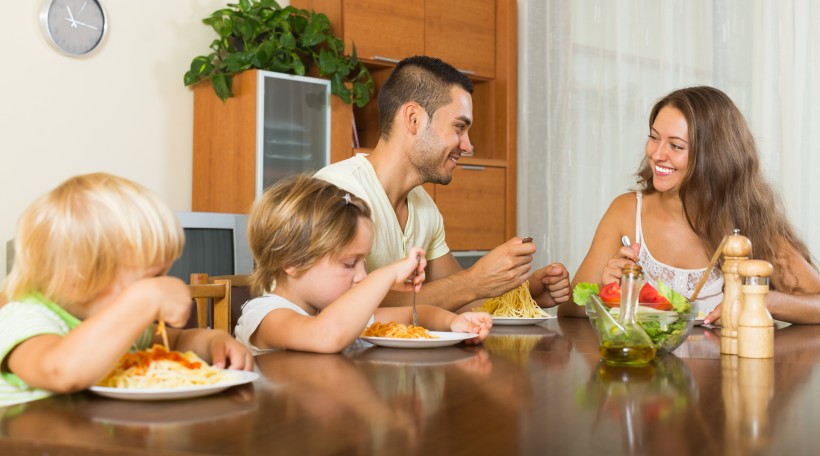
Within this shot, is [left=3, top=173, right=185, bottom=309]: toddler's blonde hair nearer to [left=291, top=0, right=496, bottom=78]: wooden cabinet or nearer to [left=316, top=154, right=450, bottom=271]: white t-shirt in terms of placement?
[left=316, top=154, right=450, bottom=271]: white t-shirt

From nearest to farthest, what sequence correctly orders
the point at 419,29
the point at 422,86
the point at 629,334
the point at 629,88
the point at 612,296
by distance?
1. the point at 629,334
2. the point at 612,296
3. the point at 422,86
4. the point at 419,29
5. the point at 629,88

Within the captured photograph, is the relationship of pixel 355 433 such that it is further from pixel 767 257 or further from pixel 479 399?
pixel 767 257

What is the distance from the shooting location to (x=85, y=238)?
1056mm

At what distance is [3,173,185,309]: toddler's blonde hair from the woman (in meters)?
1.59

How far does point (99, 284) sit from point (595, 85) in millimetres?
4129

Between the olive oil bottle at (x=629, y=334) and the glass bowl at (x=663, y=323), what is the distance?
2.3 inches

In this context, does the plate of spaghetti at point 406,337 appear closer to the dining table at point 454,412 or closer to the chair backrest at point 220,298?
the dining table at point 454,412

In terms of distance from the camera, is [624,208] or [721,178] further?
[624,208]

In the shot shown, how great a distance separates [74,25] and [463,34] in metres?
2.05

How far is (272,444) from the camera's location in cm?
80

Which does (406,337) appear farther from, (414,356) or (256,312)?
(256,312)

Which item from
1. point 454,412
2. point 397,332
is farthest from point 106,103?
point 454,412

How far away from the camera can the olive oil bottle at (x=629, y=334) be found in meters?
1.37

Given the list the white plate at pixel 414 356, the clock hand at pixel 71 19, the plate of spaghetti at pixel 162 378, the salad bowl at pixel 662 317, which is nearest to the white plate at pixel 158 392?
the plate of spaghetti at pixel 162 378
